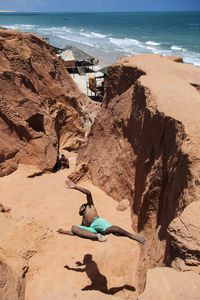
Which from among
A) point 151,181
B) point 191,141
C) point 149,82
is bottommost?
point 151,181

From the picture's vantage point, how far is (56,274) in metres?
4.91

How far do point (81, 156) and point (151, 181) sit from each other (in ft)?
13.6

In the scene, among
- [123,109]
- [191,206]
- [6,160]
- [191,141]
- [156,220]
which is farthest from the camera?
[6,160]

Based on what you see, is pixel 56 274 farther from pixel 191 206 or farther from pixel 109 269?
pixel 191 206

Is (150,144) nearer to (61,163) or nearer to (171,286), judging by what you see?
(171,286)

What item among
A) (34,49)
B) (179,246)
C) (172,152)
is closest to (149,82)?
(172,152)

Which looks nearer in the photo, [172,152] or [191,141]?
[191,141]

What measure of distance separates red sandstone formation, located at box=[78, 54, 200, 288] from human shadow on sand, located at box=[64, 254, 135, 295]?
1.79 ft

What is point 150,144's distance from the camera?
567cm

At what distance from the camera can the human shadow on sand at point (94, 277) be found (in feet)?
15.3

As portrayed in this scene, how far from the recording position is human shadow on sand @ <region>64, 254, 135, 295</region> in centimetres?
465

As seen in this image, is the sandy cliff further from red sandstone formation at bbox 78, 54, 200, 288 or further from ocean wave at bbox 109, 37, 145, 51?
ocean wave at bbox 109, 37, 145, 51

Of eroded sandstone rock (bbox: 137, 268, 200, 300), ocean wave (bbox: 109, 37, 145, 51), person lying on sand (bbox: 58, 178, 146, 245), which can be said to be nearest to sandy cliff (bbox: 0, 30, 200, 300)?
eroded sandstone rock (bbox: 137, 268, 200, 300)


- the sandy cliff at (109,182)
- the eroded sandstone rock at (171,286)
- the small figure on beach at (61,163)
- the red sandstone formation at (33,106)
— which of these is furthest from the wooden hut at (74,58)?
the eroded sandstone rock at (171,286)
